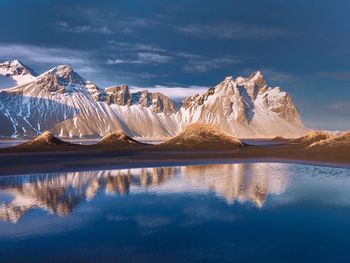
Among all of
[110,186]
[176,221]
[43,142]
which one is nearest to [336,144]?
[110,186]

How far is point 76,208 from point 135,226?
15.4ft

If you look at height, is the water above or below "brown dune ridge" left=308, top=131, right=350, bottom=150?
below

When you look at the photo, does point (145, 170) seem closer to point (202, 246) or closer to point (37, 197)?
point (37, 197)

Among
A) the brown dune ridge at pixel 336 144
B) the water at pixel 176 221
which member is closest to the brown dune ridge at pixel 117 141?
the brown dune ridge at pixel 336 144

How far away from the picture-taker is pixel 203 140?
234ft

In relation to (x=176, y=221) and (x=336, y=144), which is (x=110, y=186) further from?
(x=336, y=144)

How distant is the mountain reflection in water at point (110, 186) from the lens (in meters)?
20.5

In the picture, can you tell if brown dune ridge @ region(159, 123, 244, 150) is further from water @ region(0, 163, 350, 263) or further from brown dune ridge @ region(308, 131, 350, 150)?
water @ region(0, 163, 350, 263)

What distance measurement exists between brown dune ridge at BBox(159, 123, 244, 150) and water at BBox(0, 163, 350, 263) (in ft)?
134

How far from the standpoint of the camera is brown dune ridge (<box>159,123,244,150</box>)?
69.9 m

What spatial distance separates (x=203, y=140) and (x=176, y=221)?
5482 centimetres

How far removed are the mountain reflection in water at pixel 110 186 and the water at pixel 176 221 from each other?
2.6 inches

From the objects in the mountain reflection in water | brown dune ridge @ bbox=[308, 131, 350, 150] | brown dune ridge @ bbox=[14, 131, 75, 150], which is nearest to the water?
the mountain reflection in water

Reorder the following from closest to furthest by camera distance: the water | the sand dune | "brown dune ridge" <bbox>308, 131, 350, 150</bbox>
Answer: the water → "brown dune ridge" <bbox>308, 131, 350, 150</bbox> → the sand dune
